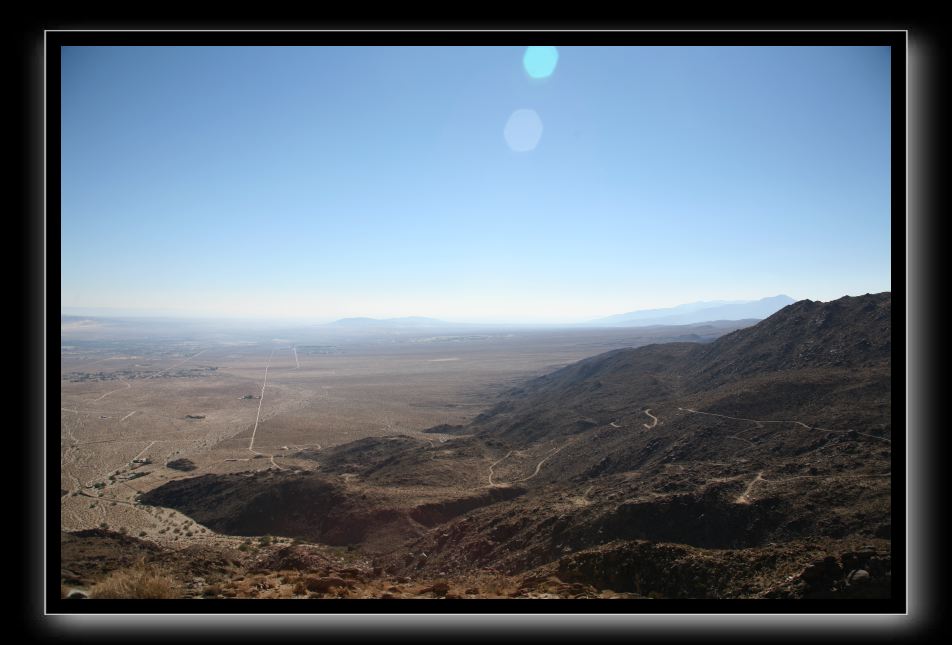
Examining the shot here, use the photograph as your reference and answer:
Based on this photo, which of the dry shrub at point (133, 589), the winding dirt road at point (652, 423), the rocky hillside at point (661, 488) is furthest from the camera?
the winding dirt road at point (652, 423)

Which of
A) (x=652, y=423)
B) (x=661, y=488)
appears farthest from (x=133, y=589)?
(x=652, y=423)

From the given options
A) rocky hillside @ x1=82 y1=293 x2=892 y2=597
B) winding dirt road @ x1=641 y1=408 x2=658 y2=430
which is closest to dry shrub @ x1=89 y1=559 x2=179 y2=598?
rocky hillside @ x1=82 y1=293 x2=892 y2=597

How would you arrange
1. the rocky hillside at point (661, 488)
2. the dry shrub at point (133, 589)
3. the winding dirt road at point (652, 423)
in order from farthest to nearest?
the winding dirt road at point (652, 423) < the rocky hillside at point (661, 488) < the dry shrub at point (133, 589)

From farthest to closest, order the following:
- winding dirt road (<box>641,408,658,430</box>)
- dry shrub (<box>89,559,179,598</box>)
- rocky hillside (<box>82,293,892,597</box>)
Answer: winding dirt road (<box>641,408,658,430</box>)
rocky hillside (<box>82,293,892,597</box>)
dry shrub (<box>89,559,179,598</box>)

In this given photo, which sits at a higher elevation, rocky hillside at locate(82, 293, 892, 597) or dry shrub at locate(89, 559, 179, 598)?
dry shrub at locate(89, 559, 179, 598)

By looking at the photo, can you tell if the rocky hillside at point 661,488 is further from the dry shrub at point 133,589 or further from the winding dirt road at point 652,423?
the dry shrub at point 133,589

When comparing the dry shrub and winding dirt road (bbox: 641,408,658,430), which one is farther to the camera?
winding dirt road (bbox: 641,408,658,430)

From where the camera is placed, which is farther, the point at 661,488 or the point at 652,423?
the point at 652,423

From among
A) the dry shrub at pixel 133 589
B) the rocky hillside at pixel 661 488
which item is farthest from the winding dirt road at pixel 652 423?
the dry shrub at pixel 133 589

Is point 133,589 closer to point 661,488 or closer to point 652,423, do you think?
point 661,488

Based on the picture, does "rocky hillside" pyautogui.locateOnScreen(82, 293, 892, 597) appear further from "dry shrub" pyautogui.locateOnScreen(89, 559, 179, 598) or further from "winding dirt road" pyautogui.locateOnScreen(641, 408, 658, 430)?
"dry shrub" pyautogui.locateOnScreen(89, 559, 179, 598)

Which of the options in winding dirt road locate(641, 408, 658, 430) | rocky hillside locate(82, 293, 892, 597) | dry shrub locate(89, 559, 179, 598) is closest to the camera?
dry shrub locate(89, 559, 179, 598)

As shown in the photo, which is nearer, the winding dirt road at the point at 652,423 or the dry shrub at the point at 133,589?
the dry shrub at the point at 133,589
